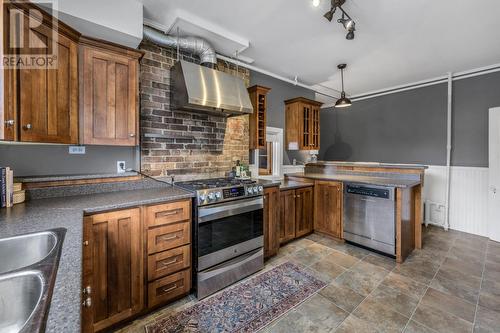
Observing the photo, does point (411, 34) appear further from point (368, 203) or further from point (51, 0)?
point (51, 0)

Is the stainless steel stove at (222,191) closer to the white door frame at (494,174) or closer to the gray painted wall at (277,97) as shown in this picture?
the gray painted wall at (277,97)

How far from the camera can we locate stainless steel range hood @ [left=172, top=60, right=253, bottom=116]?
2.39m

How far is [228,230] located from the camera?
229 cm

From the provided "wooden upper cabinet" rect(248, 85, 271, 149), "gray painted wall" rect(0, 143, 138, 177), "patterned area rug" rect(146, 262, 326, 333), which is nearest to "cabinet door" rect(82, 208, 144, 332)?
"patterned area rug" rect(146, 262, 326, 333)

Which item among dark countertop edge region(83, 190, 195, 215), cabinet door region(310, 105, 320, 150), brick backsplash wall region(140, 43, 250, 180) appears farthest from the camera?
cabinet door region(310, 105, 320, 150)

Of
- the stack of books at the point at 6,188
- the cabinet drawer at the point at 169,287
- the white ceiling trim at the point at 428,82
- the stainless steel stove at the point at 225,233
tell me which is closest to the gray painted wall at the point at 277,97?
the white ceiling trim at the point at 428,82

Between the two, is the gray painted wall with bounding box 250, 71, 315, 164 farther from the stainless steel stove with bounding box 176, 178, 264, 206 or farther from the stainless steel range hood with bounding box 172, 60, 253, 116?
the stainless steel stove with bounding box 176, 178, 264, 206

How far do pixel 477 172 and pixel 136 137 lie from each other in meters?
5.20

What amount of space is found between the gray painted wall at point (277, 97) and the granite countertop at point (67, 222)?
7.75ft

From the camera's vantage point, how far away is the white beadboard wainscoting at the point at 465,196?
371cm

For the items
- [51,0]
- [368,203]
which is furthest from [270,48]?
[368,203]

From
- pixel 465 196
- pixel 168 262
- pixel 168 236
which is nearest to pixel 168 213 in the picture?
pixel 168 236

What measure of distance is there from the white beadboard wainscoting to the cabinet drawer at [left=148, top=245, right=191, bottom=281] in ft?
15.0

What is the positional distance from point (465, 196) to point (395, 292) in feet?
9.68
